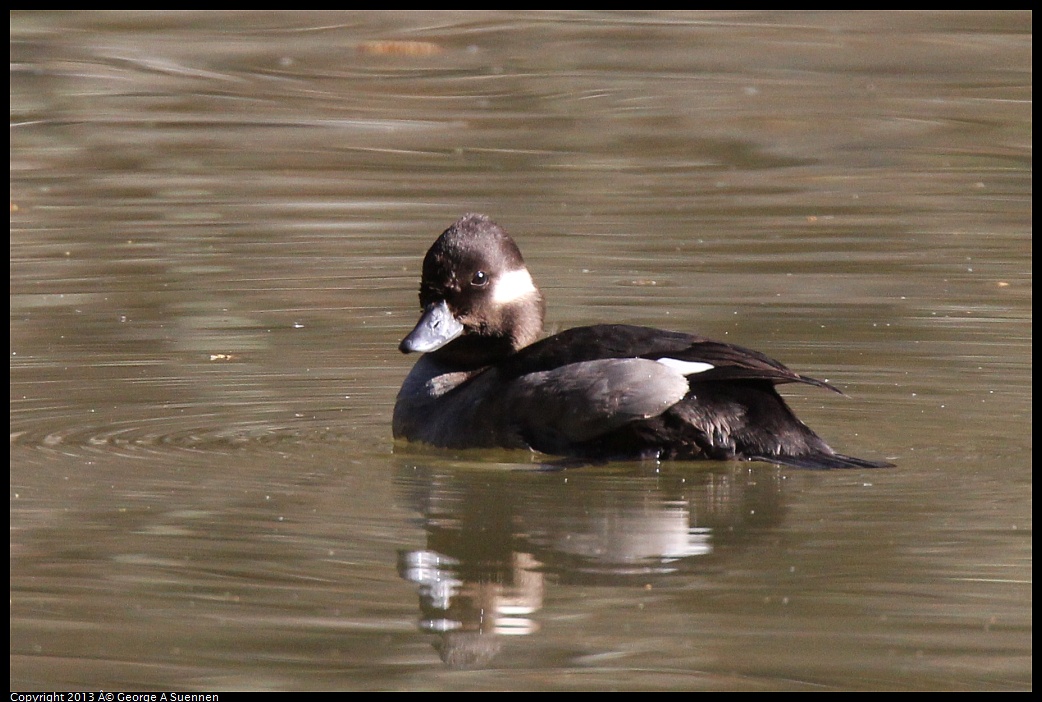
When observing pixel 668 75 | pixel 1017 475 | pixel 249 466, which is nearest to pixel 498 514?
pixel 249 466

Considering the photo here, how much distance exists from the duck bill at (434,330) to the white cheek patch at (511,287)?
182mm

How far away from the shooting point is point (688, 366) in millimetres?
5832

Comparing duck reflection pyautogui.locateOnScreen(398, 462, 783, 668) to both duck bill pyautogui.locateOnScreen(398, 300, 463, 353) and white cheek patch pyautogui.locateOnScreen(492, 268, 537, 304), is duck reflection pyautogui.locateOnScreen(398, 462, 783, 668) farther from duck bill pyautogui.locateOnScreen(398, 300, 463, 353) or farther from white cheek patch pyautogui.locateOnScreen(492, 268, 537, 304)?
white cheek patch pyautogui.locateOnScreen(492, 268, 537, 304)

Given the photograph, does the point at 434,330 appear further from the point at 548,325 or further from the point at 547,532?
the point at 548,325

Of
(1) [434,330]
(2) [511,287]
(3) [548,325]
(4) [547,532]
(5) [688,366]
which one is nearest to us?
(4) [547,532]

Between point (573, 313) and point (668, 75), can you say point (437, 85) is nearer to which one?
point (668, 75)

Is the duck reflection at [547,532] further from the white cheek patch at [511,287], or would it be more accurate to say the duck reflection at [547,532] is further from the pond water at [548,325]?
the white cheek patch at [511,287]

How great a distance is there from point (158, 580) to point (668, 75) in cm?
928

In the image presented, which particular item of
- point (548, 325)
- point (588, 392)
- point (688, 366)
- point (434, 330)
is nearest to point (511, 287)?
point (434, 330)

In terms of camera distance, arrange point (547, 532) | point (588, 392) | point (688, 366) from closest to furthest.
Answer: point (547, 532) < point (688, 366) < point (588, 392)

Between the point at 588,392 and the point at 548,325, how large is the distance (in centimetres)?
234

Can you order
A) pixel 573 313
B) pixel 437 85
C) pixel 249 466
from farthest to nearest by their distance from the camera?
pixel 437 85 → pixel 573 313 → pixel 249 466
